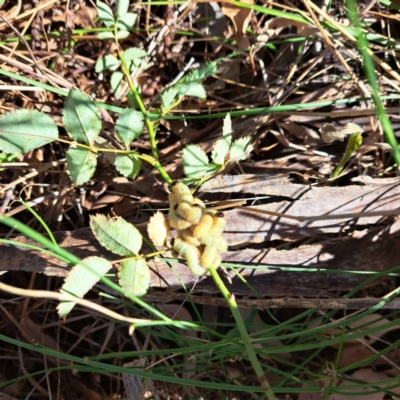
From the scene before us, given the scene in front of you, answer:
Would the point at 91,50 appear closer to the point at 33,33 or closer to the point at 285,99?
the point at 33,33

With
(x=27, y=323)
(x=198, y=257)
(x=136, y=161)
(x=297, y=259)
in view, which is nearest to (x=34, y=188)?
(x=27, y=323)

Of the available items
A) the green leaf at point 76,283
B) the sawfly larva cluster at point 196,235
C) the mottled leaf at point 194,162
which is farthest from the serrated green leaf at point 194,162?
the green leaf at point 76,283

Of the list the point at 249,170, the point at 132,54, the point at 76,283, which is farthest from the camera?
the point at 249,170

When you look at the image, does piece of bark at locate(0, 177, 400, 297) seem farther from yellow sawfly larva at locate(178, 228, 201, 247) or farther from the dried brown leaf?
yellow sawfly larva at locate(178, 228, 201, 247)

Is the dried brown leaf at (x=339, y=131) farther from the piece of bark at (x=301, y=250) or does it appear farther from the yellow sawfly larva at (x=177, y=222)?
the yellow sawfly larva at (x=177, y=222)

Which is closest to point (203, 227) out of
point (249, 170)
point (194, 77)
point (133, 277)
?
point (133, 277)

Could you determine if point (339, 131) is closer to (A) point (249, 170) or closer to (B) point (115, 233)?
(A) point (249, 170)

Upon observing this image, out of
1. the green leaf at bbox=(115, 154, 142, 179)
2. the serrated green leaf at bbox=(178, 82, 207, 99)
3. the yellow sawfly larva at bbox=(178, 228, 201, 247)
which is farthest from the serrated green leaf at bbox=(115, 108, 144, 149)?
the yellow sawfly larva at bbox=(178, 228, 201, 247)
